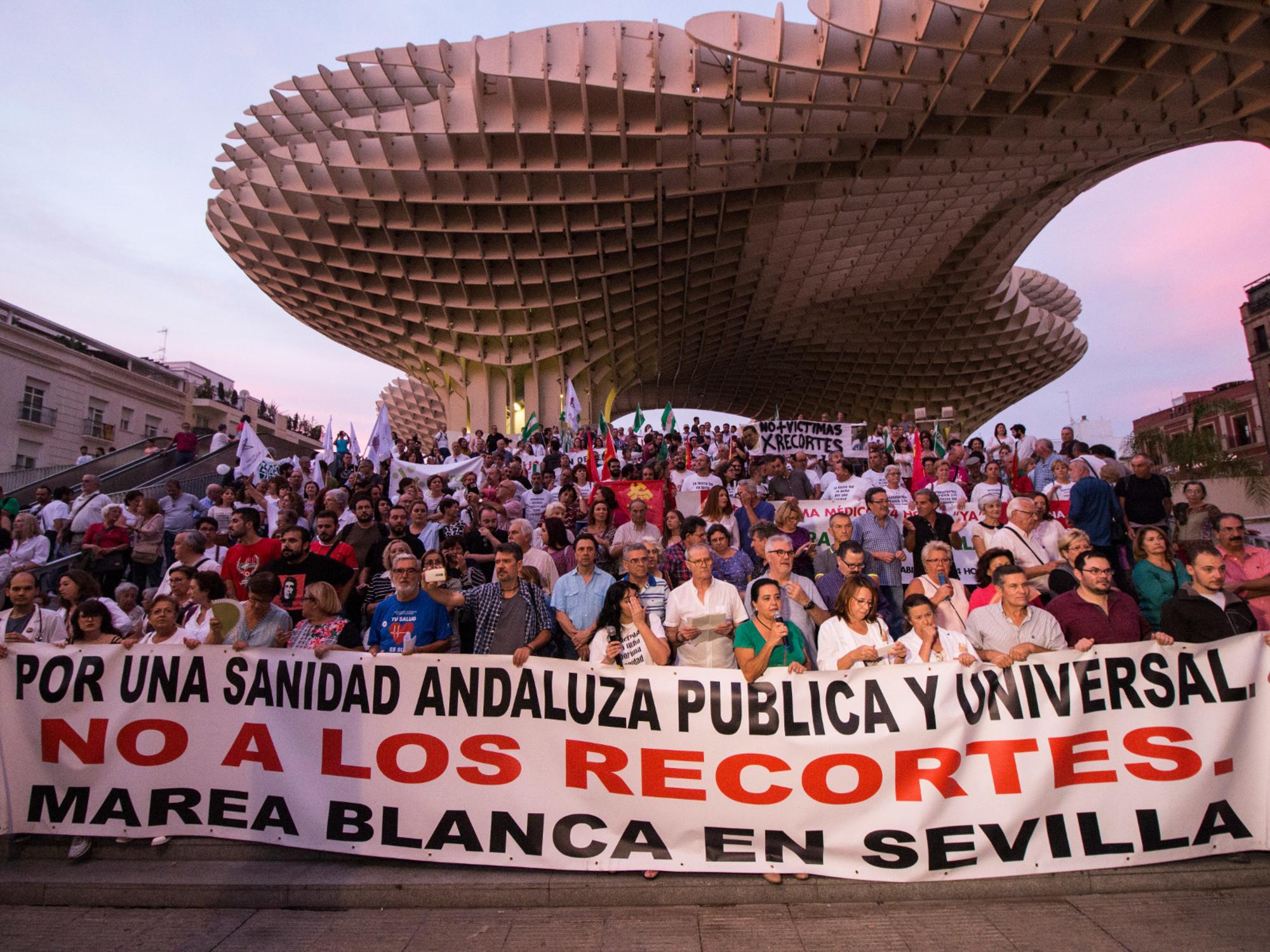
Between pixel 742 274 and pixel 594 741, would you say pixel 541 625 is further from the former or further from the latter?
pixel 742 274

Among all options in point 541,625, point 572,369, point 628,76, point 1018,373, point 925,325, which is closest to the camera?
point 541,625

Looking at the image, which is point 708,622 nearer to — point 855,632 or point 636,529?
point 855,632

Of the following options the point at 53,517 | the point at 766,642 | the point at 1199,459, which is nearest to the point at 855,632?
the point at 766,642

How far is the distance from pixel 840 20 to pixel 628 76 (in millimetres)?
6018

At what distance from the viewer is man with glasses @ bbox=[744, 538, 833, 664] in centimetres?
488

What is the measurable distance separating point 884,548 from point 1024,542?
1207mm

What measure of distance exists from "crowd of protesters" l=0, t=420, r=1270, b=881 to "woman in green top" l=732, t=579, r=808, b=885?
0.01m

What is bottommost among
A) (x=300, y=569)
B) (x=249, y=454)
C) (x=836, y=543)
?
(x=300, y=569)

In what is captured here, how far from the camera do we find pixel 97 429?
1410 inches

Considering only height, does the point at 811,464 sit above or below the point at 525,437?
below

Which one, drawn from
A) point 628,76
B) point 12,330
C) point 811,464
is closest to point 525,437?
point 811,464

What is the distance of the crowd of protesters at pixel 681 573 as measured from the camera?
445 centimetres

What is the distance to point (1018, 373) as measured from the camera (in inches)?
1905

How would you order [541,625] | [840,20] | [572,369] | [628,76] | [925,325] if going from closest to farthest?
[541,625]
[840,20]
[628,76]
[572,369]
[925,325]
